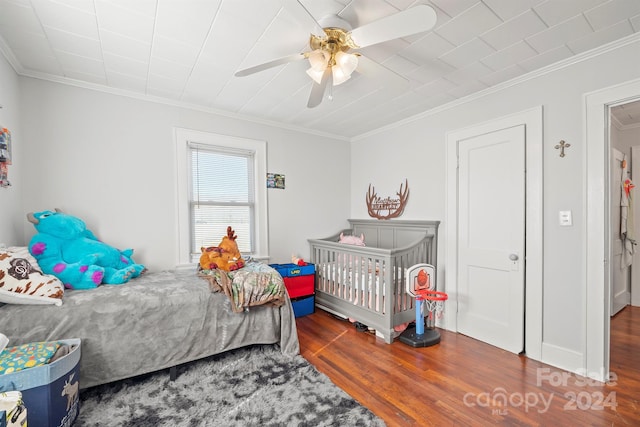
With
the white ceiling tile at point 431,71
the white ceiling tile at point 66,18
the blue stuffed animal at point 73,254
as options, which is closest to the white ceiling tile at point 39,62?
the white ceiling tile at point 66,18

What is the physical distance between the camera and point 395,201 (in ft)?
11.5

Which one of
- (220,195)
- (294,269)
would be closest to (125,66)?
(220,195)

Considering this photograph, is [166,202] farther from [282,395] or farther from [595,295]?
[595,295]

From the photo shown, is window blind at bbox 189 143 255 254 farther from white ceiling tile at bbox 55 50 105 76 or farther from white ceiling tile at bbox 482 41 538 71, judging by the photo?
white ceiling tile at bbox 482 41 538 71

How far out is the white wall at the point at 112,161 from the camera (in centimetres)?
234

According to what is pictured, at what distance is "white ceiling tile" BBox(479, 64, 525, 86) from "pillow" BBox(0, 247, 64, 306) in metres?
3.43

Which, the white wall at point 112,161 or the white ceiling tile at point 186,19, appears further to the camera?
the white wall at point 112,161

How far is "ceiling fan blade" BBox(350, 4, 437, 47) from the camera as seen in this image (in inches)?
49.6

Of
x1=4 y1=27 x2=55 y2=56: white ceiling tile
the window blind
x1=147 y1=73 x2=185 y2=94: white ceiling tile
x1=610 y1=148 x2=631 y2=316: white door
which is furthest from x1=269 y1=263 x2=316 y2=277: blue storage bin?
x1=610 y1=148 x2=631 y2=316: white door

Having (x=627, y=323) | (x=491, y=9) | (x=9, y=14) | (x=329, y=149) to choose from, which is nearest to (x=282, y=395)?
(x=491, y=9)

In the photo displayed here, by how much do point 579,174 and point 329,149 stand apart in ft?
8.67

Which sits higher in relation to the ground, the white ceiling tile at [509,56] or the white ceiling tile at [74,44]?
the white ceiling tile at [74,44]

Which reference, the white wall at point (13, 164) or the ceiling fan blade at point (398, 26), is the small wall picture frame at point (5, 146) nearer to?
the white wall at point (13, 164)

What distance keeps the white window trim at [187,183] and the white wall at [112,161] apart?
0.06m
